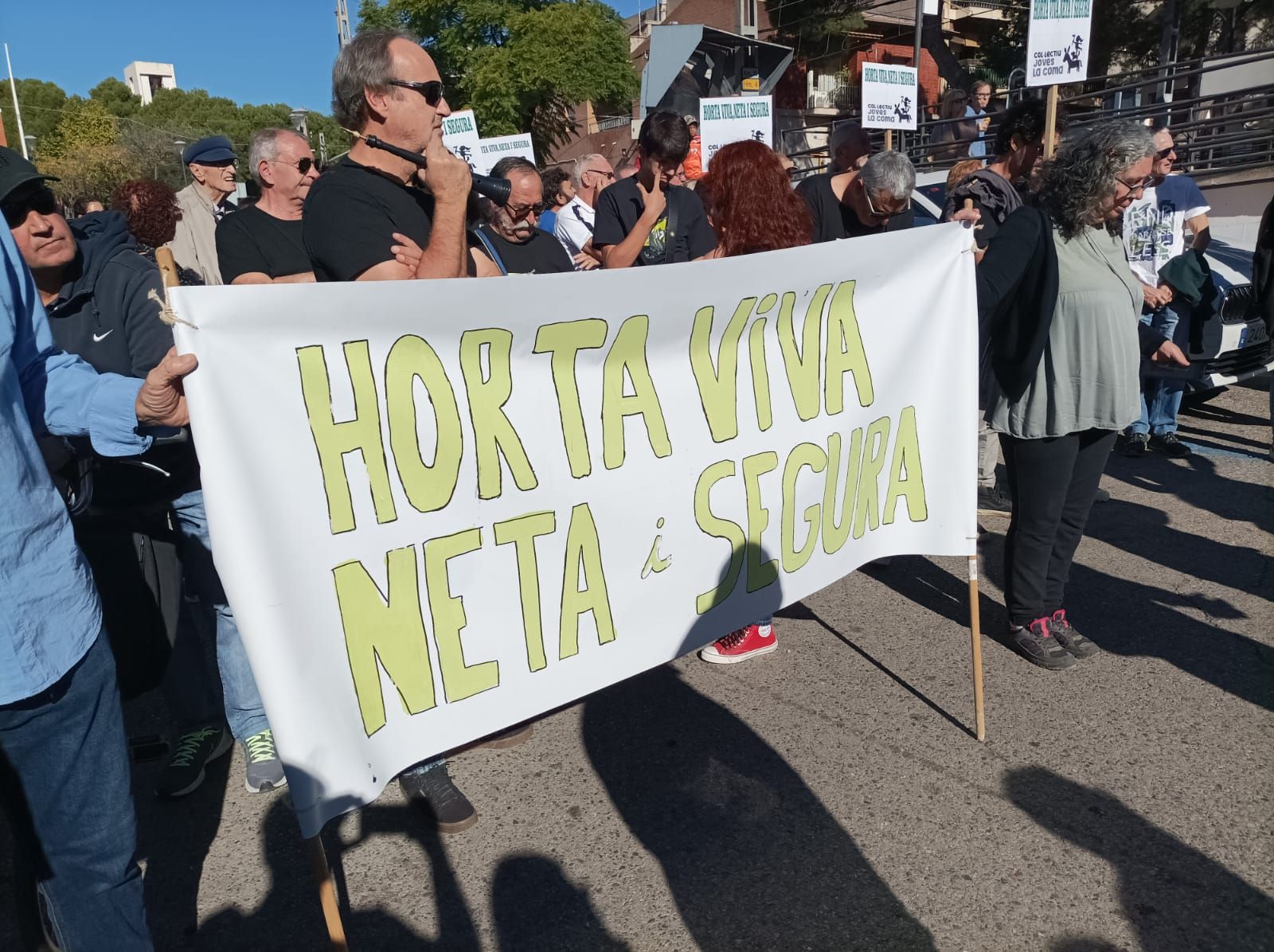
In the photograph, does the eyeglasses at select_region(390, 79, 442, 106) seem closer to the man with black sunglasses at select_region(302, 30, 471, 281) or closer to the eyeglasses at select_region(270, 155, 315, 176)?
the man with black sunglasses at select_region(302, 30, 471, 281)

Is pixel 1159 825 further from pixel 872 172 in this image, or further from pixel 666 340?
pixel 872 172

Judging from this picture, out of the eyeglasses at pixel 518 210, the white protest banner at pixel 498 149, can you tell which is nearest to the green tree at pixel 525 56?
the white protest banner at pixel 498 149

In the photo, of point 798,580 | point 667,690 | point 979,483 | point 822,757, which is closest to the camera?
point 798,580

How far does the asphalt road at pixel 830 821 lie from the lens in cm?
224

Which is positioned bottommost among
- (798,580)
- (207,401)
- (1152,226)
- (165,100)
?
(798,580)

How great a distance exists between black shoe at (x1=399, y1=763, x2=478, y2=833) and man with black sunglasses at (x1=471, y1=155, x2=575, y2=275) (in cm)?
193

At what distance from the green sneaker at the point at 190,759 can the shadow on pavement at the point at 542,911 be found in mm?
1131

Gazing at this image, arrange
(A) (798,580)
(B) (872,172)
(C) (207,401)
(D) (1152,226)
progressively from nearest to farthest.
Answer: (C) (207,401)
(A) (798,580)
(B) (872,172)
(D) (1152,226)

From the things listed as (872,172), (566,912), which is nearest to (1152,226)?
(872,172)

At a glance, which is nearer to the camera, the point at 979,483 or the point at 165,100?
the point at 979,483

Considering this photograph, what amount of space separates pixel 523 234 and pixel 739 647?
193cm

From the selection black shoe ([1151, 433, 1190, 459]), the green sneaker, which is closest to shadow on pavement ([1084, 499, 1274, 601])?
black shoe ([1151, 433, 1190, 459])

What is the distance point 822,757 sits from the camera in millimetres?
2912

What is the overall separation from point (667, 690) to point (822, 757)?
2.25 feet
